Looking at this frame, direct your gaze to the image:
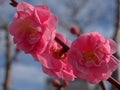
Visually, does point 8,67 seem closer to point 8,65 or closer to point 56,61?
point 8,65

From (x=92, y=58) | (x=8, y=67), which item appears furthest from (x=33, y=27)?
(x=8, y=67)

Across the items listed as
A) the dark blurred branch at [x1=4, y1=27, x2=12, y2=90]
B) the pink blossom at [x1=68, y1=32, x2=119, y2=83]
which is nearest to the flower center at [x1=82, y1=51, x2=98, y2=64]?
the pink blossom at [x1=68, y1=32, x2=119, y2=83]

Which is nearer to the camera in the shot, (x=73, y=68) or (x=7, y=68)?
(x=73, y=68)

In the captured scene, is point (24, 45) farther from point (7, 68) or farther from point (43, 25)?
point (7, 68)

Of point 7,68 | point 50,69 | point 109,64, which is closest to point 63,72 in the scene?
point 50,69

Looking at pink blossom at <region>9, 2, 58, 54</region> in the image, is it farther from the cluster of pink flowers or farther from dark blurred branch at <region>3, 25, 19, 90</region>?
dark blurred branch at <region>3, 25, 19, 90</region>

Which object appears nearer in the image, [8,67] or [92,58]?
[92,58]

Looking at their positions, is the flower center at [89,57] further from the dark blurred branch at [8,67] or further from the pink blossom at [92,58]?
the dark blurred branch at [8,67]
